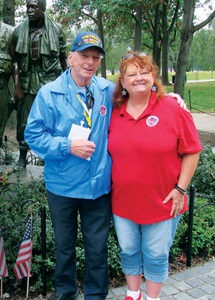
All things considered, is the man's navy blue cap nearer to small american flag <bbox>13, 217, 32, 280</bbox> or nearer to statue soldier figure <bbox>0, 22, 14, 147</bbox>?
small american flag <bbox>13, 217, 32, 280</bbox>

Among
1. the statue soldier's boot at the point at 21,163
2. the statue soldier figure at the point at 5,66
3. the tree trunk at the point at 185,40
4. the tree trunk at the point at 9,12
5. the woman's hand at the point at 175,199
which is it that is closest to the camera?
the woman's hand at the point at 175,199

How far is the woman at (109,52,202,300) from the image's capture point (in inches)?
102

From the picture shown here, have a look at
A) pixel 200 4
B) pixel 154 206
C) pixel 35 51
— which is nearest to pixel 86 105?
pixel 154 206

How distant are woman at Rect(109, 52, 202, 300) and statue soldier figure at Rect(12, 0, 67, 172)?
8.06 ft

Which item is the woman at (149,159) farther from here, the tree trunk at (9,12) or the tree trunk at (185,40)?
the tree trunk at (9,12)

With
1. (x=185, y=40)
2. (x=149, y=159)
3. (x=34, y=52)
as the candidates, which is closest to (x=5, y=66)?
(x=34, y=52)

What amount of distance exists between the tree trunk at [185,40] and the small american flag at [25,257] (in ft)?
27.2

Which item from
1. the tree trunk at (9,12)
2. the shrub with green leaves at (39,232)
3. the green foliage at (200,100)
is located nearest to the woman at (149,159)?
the shrub with green leaves at (39,232)

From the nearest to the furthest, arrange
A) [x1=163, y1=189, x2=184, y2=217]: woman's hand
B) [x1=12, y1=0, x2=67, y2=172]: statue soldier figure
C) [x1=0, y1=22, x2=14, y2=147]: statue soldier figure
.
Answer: [x1=163, y1=189, x2=184, y2=217]: woman's hand → [x1=0, y1=22, x2=14, y2=147]: statue soldier figure → [x1=12, y1=0, x2=67, y2=172]: statue soldier figure

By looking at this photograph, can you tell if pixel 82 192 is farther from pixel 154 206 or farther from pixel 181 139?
pixel 181 139

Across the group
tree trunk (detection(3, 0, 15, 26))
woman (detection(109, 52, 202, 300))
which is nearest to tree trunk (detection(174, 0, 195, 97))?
tree trunk (detection(3, 0, 15, 26))

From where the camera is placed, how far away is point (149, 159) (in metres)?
2.59

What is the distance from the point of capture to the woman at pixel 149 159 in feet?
8.52

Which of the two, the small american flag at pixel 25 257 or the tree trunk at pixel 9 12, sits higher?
the tree trunk at pixel 9 12
